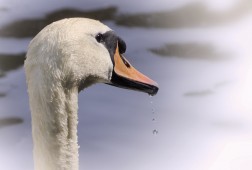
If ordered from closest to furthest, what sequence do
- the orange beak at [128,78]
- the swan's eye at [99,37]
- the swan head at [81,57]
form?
the swan head at [81,57] → the swan's eye at [99,37] → the orange beak at [128,78]

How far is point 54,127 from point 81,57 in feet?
0.61

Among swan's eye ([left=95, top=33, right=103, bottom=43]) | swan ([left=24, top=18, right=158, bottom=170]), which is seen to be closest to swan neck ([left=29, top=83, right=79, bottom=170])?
swan ([left=24, top=18, right=158, bottom=170])

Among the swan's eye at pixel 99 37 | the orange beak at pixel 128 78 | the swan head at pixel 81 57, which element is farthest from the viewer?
the orange beak at pixel 128 78

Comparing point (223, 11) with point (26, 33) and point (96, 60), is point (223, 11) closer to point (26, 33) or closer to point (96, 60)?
point (26, 33)

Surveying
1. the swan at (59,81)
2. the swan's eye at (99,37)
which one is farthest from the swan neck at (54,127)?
the swan's eye at (99,37)

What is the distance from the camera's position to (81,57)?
162 cm

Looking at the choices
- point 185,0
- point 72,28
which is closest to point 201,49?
point 185,0

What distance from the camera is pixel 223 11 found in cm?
461

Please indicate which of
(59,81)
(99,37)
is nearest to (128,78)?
(99,37)

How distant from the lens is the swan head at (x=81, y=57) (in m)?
1.51

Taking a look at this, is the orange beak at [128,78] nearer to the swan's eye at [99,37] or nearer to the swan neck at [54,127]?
the swan's eye at [99,37]

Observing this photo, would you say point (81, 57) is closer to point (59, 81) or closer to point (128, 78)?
point (59, 81)

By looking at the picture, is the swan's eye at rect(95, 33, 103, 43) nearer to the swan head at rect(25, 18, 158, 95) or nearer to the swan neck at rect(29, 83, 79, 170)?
the swan head at rect(25, 18, 158, 95)

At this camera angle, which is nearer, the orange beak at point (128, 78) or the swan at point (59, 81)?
the swan at point (59, 81)
